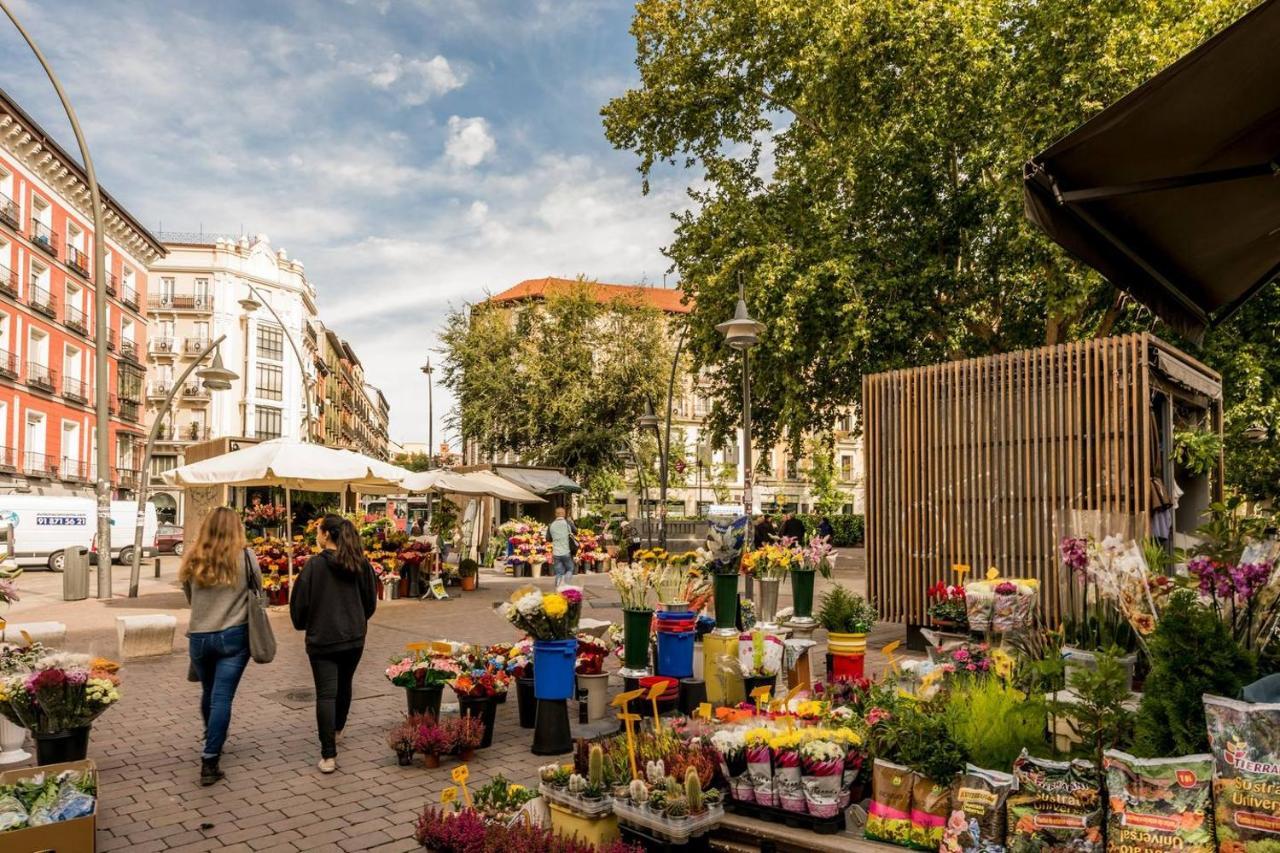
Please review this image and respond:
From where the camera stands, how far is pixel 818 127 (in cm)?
2075

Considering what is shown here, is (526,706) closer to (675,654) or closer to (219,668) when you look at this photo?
(675,654)

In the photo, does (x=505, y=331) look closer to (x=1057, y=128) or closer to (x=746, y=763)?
(x=1057, y=128)

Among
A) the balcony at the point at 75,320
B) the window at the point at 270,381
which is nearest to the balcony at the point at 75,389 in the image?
the balcony at the point at 75,320

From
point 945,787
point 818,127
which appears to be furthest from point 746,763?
point 818,127

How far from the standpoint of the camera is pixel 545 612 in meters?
6.50

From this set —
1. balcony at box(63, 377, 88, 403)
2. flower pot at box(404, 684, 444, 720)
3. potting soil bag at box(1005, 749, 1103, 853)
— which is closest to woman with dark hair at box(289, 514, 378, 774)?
→ flower pot at box(404, 684, 444, 720)

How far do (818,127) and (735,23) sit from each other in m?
3.15

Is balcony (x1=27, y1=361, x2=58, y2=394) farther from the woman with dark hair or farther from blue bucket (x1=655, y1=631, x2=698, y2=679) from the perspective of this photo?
blue bucket (x1=655, y1=631, x2=698, y2=679)

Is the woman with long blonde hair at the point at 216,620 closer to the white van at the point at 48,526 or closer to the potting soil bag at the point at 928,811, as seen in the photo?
the potting soil bag at the point at 928,811

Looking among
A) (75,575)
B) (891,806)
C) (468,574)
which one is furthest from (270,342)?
(891,806)

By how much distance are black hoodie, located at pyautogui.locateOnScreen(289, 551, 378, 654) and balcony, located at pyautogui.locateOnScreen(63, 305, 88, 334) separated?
39403 millimetres

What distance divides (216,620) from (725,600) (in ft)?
13.4

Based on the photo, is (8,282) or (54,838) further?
(8,282)

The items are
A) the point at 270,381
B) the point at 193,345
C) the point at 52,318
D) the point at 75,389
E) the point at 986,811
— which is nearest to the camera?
the point at 986,811
